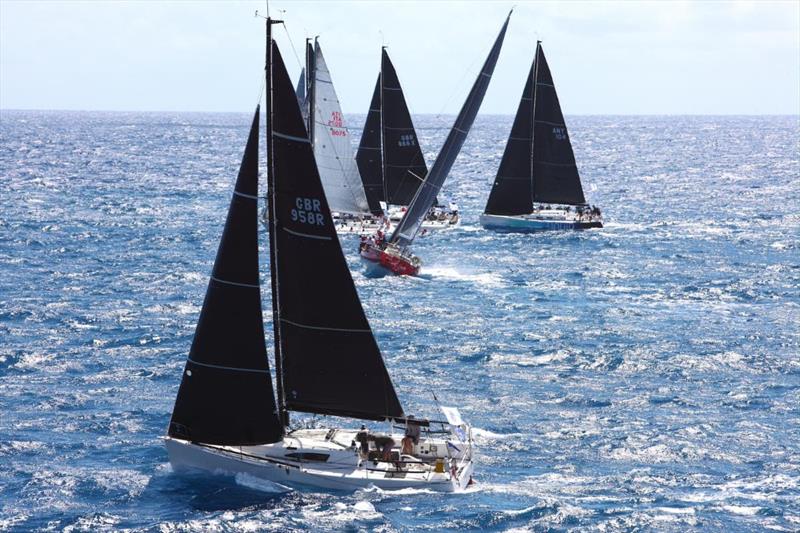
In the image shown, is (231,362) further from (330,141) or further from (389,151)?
(389,151)

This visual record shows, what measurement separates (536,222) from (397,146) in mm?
12753

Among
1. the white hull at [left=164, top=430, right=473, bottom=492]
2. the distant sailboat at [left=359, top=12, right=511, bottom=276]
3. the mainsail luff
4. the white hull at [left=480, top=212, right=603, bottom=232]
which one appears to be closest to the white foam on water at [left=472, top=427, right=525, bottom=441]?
the white hull at [left=164, top=430, right=473, bottom=492]

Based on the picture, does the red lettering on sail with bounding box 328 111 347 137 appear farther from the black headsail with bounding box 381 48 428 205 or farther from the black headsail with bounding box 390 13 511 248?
the black headsail with bounding box 390 13 511 248

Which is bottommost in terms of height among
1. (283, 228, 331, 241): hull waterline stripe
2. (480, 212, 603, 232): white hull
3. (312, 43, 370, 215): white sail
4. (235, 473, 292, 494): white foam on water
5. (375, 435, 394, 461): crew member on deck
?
(235, 473, 292, 494): white foam on water

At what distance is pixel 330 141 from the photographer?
244ft

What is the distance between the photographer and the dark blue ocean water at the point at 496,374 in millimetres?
31312

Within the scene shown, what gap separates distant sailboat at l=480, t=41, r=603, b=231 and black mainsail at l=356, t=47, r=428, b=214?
7.14 meters

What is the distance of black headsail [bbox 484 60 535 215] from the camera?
277ft

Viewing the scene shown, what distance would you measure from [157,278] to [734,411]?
37.6 m

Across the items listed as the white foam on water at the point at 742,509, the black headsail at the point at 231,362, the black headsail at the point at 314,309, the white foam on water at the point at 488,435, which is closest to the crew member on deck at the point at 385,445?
the black headsail at the point at 314,309

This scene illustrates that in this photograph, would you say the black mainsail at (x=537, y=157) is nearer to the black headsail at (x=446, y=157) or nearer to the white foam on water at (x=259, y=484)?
the black headsail at (x=446, y=157)

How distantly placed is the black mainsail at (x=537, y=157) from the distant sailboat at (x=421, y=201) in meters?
17.1

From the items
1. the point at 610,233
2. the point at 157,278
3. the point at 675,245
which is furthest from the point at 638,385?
the point at 610,233

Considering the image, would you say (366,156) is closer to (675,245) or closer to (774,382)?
(675,245)
